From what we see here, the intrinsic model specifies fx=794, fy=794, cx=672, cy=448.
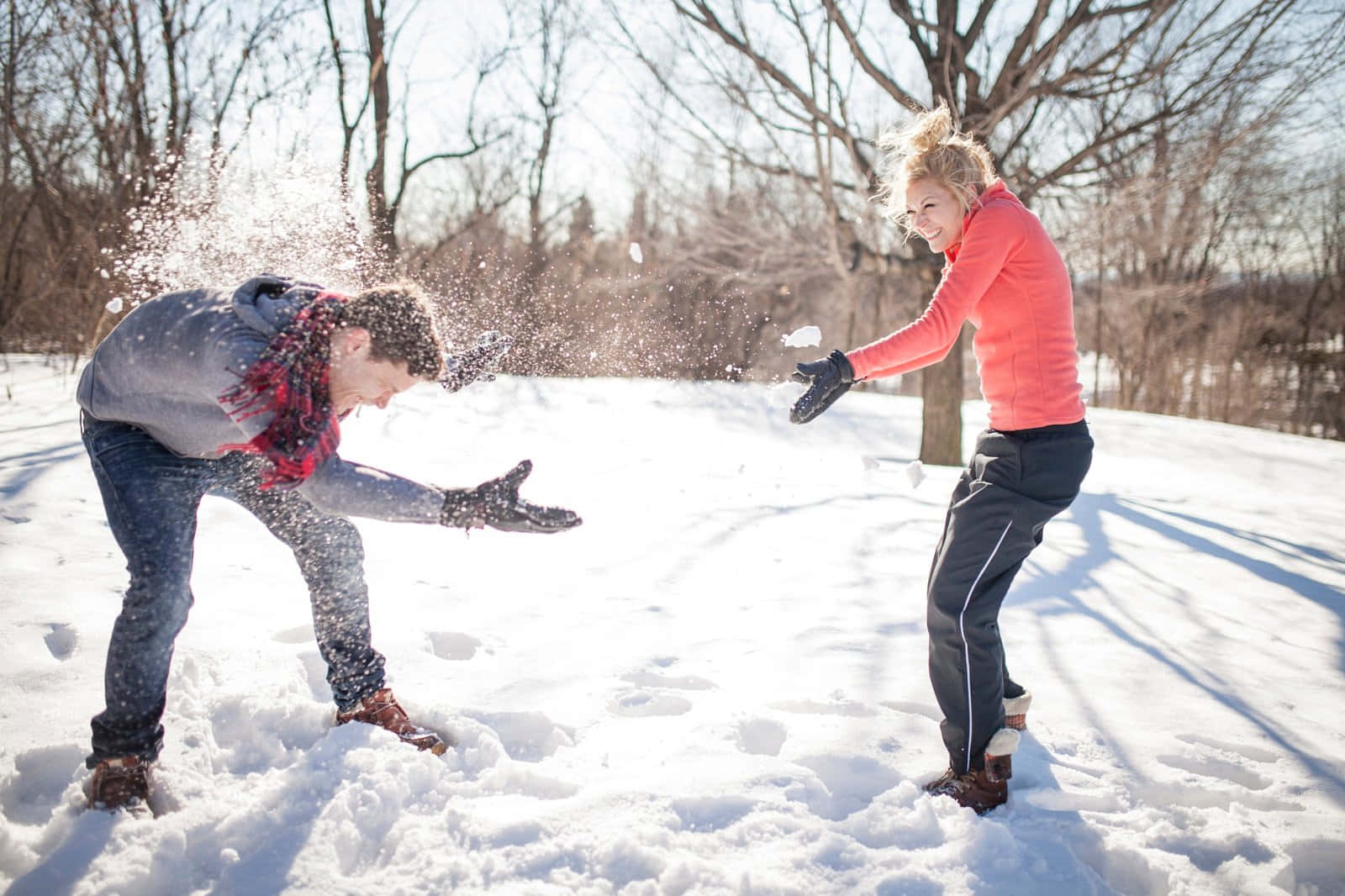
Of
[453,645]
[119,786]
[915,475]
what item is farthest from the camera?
[915,475]

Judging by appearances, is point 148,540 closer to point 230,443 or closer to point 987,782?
point 230,443

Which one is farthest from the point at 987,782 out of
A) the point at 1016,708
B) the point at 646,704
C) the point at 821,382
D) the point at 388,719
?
the point at 388,719

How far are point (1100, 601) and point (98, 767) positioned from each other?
12.0ft

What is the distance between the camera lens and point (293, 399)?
162cm

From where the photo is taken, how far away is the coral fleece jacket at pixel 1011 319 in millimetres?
1962

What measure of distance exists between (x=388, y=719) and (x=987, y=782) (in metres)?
1.54

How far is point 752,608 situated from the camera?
3.27 meters

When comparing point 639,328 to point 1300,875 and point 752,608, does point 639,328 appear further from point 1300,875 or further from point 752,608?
point 1300,875

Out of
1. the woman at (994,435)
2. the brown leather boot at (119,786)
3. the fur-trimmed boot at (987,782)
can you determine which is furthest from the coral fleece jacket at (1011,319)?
the brown leather boot at (119,786)

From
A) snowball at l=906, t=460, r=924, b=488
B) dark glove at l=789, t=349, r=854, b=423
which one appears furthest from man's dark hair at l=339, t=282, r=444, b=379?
→ snowball at l=906, t=460, r=924, b=488

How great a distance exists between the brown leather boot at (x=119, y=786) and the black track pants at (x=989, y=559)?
1.91 metres

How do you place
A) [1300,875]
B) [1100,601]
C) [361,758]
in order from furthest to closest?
[1100,601] < [361,758] < [1300,875]

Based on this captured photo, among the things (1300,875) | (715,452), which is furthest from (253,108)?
(1300,875)

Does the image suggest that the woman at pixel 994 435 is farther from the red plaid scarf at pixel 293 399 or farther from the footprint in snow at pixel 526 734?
the red plaid scarf at pixel 293 399
